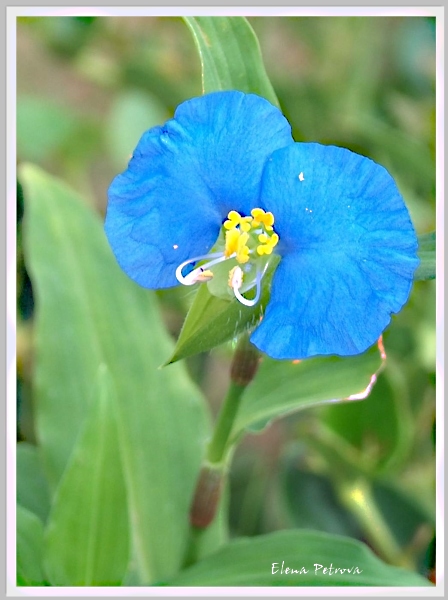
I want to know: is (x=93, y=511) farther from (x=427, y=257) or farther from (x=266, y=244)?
(x=427, y=257)

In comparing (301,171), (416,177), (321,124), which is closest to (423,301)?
(416,177)

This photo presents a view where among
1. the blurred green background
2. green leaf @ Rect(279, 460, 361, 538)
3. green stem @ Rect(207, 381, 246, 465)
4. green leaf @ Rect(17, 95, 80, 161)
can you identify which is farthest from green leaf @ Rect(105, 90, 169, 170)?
green stem @ Rect(207, 381, 246, 465)

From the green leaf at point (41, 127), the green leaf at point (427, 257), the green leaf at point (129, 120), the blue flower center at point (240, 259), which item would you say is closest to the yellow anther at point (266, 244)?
the blue flower center at point (240, 259)

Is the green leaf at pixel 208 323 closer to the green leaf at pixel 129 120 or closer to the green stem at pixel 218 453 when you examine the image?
the green stem at pixel 218 453

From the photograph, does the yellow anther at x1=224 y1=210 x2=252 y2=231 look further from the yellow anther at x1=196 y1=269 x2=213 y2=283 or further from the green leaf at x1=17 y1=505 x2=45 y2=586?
the green leaf at x1=17 y1=505 x2=45 y2=586

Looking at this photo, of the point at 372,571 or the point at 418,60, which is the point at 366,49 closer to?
the point at 418,60
